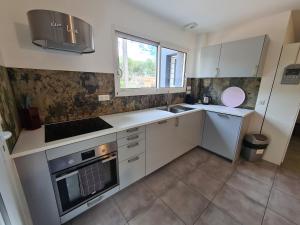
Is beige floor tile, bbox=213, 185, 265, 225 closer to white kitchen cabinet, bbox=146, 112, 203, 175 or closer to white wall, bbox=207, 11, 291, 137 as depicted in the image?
white kitchen cabinet, bbox=146, 112, 203, 175

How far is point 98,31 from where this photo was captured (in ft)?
5.25

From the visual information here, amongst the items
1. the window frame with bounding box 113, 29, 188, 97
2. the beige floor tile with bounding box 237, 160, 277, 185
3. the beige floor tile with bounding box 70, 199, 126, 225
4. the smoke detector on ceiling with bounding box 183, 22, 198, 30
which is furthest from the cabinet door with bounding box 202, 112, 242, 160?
the beige floor tile with bounding box 70, 199, 126, 225

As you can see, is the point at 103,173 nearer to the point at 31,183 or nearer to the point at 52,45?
the point at 31,183

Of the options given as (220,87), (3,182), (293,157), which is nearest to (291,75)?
(220,87)

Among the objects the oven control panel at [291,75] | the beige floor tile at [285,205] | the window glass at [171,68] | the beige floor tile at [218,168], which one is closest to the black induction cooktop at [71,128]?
the window glass at [171,68]

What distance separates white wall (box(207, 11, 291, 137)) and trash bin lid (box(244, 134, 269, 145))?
15 cm

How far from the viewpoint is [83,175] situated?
1.26 meters

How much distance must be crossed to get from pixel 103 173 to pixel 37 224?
1.98 feet

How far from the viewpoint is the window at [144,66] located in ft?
6.29

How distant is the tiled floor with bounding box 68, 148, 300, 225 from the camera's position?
136 centimetres

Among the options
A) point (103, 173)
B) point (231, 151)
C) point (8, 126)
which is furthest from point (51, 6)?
point (231, 151)

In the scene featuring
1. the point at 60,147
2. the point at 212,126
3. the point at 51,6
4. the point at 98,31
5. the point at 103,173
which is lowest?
the point at 103,173

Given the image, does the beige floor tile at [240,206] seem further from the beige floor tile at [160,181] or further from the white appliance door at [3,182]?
the white appliance door at [3,182]

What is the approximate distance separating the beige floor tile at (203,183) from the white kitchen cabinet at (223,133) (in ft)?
1.96
